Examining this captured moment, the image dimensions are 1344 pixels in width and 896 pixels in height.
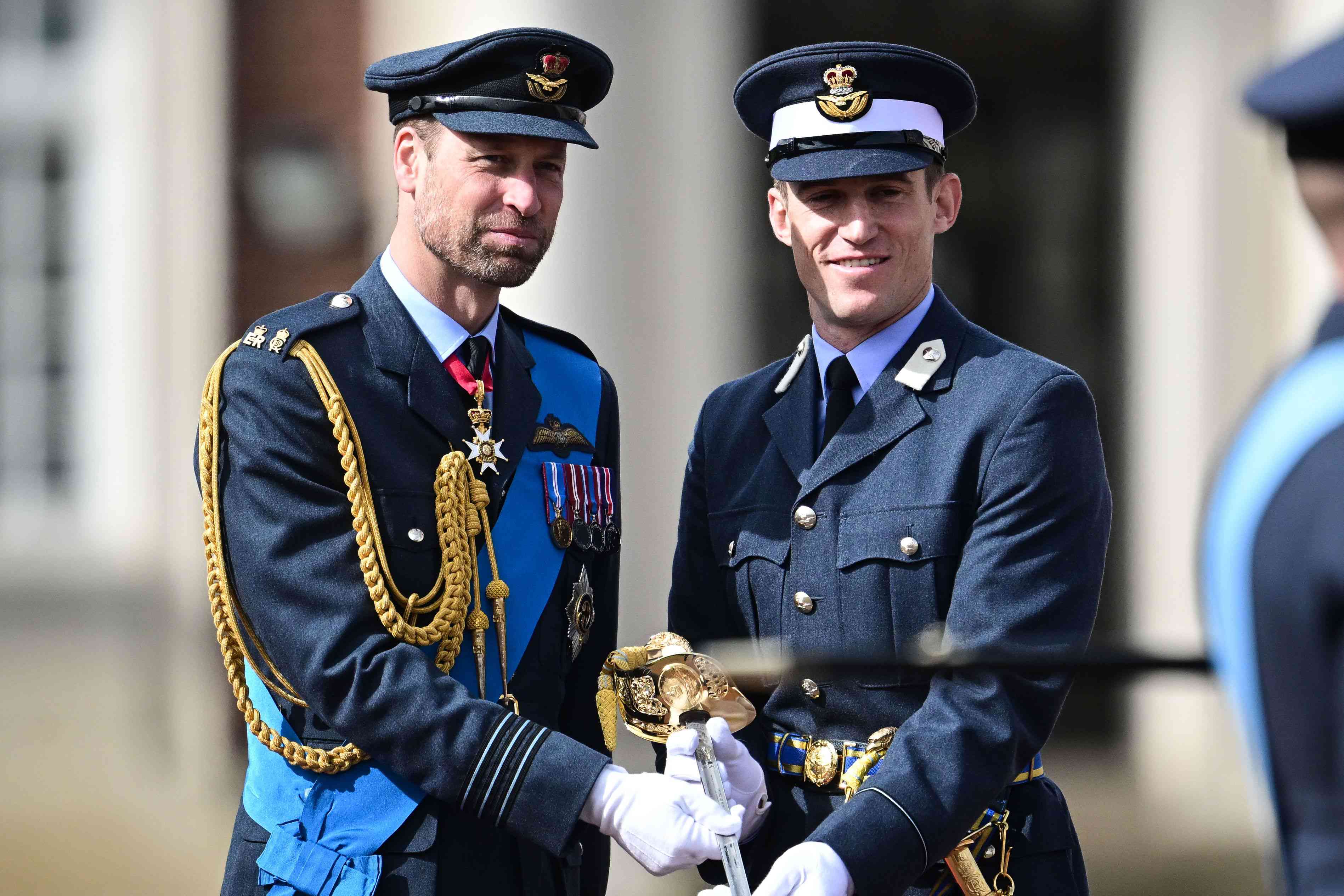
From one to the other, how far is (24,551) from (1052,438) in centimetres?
557

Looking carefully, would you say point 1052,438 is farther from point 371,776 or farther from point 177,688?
point 177,688

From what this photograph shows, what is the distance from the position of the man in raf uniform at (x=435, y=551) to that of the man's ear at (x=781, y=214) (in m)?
0.39

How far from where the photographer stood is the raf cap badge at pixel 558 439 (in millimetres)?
2977

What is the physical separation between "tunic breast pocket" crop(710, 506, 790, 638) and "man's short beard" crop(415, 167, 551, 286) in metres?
0.59

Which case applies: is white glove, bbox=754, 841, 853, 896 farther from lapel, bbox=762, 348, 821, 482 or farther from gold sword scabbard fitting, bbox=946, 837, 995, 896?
lapel, bbox=762, 348, 821, 482

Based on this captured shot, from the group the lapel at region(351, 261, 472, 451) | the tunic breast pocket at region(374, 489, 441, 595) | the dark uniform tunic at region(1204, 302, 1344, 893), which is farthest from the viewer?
the lapel at region(351, 261, 472, 451)

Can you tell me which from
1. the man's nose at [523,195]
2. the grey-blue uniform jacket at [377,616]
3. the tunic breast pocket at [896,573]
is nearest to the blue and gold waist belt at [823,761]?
the tunic breast pocket at [896,573]

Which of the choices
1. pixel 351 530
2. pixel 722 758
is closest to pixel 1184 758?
pixel 722 758

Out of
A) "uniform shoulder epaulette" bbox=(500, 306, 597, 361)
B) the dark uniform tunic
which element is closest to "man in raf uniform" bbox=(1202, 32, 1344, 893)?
the dark uniform tunic

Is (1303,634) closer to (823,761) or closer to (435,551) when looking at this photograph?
(823,761)

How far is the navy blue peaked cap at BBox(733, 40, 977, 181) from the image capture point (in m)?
2.91

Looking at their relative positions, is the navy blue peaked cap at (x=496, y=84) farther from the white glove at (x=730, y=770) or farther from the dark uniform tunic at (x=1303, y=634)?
the dark uniform tunic at (x=1303, y=634)

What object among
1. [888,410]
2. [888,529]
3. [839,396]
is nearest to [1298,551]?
[888,529]

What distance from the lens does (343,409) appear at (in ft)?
8.91
